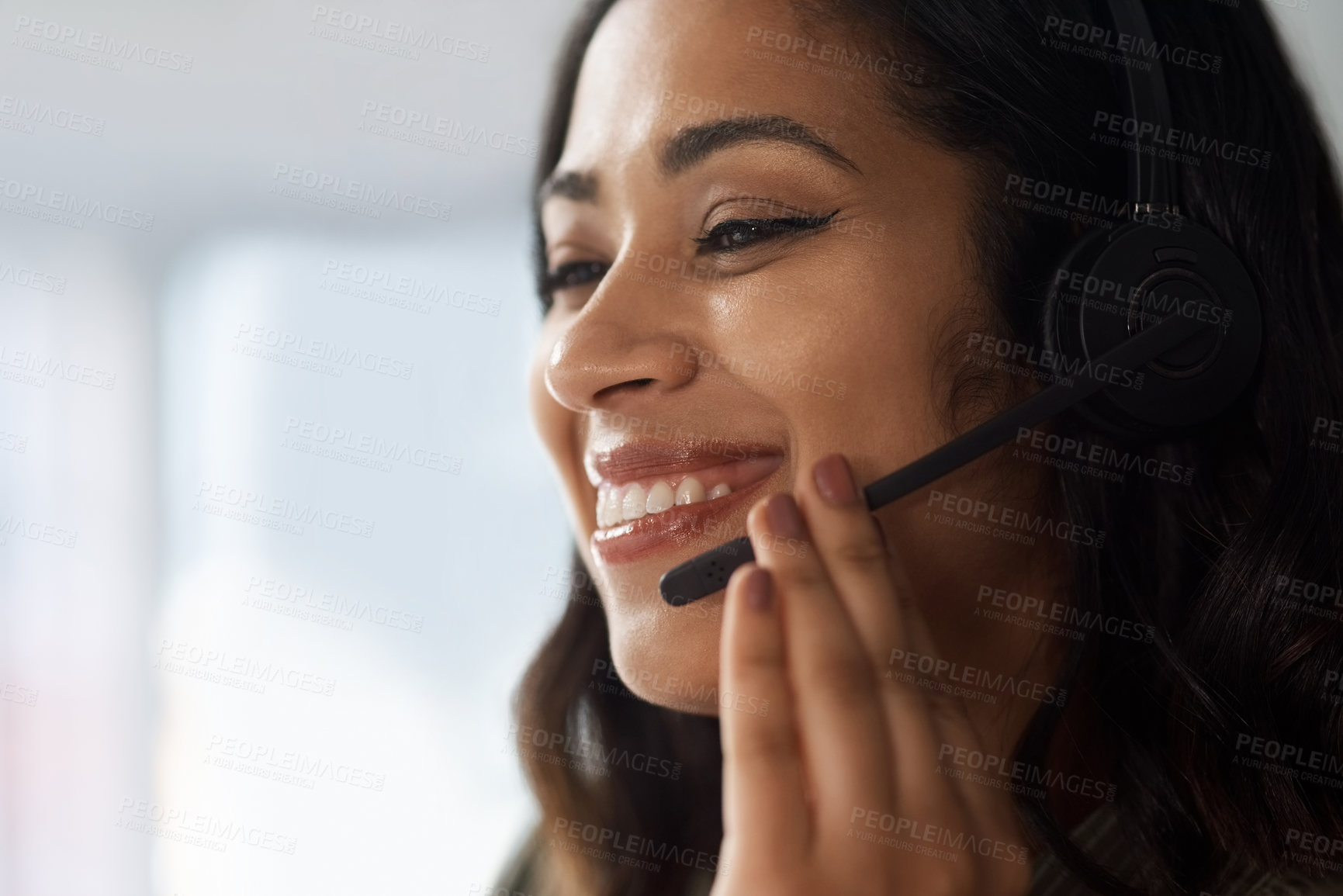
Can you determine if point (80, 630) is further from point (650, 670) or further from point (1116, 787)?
point (1116, 787)

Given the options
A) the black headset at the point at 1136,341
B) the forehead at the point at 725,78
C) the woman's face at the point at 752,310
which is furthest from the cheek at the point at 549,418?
the black headset at the point at 1136,341

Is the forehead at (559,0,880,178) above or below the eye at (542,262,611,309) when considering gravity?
above

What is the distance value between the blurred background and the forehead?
1.72 ft

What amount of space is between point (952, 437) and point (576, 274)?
488 mm

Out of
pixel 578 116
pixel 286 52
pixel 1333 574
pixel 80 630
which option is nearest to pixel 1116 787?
pixel 1333 574

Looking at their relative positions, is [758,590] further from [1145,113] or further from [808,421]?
[1145,113]

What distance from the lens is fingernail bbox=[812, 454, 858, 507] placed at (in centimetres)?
78

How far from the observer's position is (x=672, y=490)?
0.94 m

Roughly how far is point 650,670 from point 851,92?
571 mm

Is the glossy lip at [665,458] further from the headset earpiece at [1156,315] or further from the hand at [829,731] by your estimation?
the headset earpiece at [1156,315]

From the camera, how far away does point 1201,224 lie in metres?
0.96

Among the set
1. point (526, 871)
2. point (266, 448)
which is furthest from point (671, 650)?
point (266, 448)

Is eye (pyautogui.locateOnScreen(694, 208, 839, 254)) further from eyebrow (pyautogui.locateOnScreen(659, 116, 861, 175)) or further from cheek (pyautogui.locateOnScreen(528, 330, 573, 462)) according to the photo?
cheek (pyautogui.locateOnScreen(528, 330, 573, 462))

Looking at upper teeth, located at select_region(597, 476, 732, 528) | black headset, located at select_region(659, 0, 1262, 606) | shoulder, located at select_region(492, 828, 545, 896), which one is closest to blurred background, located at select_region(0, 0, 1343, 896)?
shoulder, located at select_region(492, 828, 545, 896)
